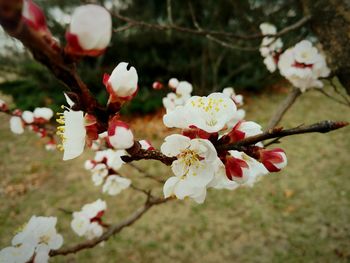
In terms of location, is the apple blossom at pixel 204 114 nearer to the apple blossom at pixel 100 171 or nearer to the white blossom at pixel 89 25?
the white blossom at pixel 89 25

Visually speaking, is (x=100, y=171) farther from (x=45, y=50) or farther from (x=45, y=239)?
(x=45, y=50)

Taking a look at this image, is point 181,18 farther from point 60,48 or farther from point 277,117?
point 60,48

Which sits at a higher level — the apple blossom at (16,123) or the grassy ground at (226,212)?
the apple blossom at (16,123)

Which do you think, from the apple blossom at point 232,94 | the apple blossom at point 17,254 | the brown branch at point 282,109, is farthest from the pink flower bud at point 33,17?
the brown branch at point 282,109

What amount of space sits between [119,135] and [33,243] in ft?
2.40

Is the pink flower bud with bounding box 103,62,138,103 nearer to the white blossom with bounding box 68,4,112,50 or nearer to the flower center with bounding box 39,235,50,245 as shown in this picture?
the white blossom with bounding box 68,4,112,50

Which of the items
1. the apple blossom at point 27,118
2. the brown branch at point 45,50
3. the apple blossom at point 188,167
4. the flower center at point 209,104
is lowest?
the apple blossom at point 27,118

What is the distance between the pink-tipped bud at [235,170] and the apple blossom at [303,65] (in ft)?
3.84

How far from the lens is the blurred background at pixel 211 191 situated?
10.8 ft

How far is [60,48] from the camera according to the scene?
1.64ft

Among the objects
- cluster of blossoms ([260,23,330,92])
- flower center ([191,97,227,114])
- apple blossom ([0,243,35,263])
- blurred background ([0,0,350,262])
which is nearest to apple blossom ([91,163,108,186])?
blurred background ([0,0,350,262])

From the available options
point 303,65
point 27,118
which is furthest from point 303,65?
point 27,118

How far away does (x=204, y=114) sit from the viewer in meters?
0.79

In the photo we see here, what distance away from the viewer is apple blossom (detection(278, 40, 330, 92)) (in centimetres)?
174
